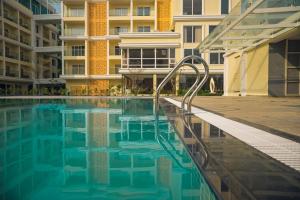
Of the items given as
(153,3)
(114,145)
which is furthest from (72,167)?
(153,3)

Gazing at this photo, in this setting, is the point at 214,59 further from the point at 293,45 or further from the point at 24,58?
the point at 24,58

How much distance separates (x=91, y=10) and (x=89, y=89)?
10107 millimetres

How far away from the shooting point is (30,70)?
4462 cm

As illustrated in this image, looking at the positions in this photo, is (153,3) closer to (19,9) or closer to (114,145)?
(19,9)

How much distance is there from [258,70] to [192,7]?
14.0 metres

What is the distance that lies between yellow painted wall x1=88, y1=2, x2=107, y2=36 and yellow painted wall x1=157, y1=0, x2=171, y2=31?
6.72 metres

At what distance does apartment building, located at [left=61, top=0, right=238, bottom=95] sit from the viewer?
30.5m

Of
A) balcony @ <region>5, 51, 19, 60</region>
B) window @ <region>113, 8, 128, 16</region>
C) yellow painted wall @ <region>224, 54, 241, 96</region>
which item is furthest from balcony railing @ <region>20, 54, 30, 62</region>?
yellow painted wall @ <region>224, 54, 241, 96</region>

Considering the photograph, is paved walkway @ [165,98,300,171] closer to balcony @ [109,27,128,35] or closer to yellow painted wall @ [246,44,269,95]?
yellow painted wall @ [246,44,269,95]

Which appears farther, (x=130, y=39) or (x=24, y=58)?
(x=24, y=58)

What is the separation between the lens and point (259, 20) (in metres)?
13.5

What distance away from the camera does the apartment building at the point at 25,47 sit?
39.0m

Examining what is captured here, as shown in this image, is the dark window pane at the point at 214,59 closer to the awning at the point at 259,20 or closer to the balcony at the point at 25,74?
the awning at the point at 259,20

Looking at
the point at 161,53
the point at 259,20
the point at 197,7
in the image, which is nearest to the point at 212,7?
the point at 197,7
